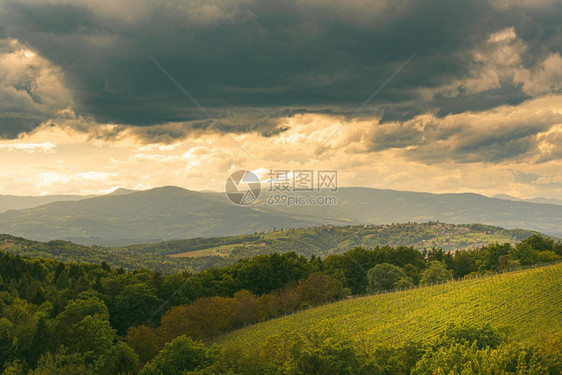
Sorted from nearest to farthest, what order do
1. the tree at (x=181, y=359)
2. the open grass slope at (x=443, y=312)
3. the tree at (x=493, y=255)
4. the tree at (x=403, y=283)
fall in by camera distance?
the tree at (x=181, y=359) → the open grass slope at (x=443, y=312) → the tree at (x=403, y=283) → the tree at (x=493, y=255)

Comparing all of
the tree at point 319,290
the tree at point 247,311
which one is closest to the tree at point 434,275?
the tree at point 319,290

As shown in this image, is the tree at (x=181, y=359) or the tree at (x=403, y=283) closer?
the tree at (x=181, y=359)

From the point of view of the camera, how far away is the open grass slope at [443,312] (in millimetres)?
65000

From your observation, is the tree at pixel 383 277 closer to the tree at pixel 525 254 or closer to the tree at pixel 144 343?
the tree at pixel 525 254

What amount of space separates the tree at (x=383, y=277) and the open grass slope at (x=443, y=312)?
21268 mm

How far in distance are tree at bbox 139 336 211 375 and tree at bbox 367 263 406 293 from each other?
73457mm

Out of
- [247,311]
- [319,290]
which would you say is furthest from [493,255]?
[247,311]

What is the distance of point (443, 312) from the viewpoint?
74500 millimetres

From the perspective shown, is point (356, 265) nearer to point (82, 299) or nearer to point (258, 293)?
point (258, 293)

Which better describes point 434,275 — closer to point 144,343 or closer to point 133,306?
point 133,306

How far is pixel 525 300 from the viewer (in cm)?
7181

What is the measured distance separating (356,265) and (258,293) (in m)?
30.9

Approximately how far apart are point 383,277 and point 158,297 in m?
57.8

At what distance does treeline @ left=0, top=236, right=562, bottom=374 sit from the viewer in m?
66.2
